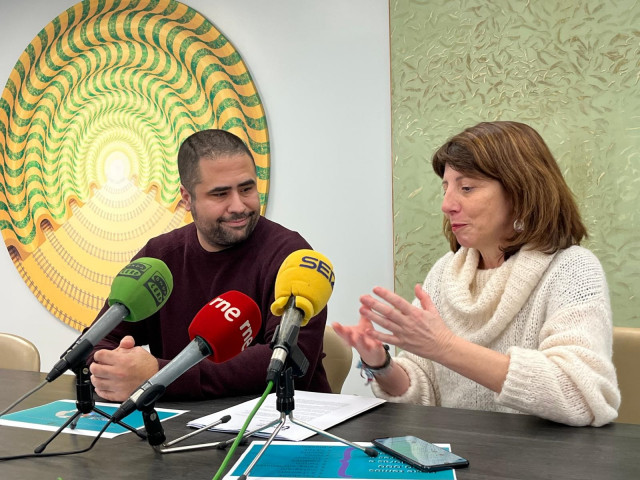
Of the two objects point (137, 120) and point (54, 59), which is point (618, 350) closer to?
point (137, 120)

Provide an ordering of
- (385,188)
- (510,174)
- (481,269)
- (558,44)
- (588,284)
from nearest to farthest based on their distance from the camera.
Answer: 1. (588,284)
2. (510,174)
3. (481,269)
4. (558,44)
5. (385,188)

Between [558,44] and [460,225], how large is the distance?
110cm

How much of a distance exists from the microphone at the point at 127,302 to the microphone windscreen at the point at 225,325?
6.8 inches

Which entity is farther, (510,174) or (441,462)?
(510,174)

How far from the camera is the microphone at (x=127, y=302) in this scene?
120cm

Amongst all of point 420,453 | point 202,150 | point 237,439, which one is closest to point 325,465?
point 420,453

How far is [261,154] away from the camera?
323cm

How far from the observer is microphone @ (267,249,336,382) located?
1.04 metres

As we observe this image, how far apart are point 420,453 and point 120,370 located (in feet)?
2.42

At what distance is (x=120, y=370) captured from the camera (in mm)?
1593

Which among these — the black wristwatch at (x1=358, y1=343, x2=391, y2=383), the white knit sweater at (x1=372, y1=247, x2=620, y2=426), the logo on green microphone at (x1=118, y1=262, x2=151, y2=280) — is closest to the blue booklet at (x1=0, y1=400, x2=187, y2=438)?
the logo on green microphone at (x1=118, y1=262, x2=151, y2=280)

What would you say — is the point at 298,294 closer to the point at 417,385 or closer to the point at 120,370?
the point at 120,370

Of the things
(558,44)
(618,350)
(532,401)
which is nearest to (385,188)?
(558,44)

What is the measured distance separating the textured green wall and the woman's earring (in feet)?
2.84
